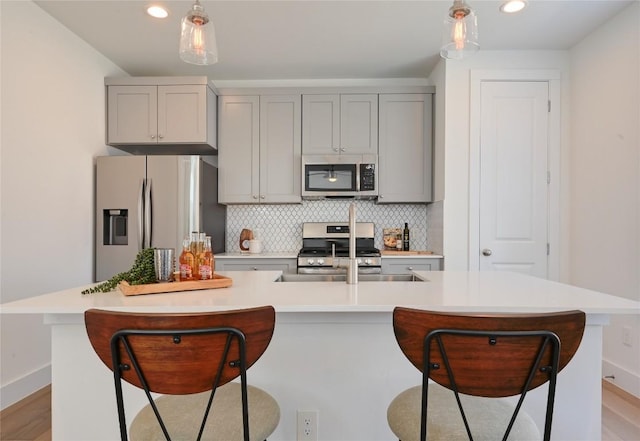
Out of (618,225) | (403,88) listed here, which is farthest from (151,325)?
(403,88)

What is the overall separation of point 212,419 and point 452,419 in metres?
A: 0.68

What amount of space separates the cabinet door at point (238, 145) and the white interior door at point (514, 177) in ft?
6.88

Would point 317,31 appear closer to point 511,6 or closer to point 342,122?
point 342,122

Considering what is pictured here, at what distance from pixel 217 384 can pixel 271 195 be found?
279 centimetres

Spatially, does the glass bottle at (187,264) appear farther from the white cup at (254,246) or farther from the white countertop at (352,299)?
the white cup at (254,246)

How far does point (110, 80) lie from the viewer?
11.0 ft

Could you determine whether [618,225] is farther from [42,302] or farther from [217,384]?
[42,302]

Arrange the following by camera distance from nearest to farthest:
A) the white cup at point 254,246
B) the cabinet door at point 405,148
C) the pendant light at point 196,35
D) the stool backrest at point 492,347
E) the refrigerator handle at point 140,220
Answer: the stool backrest at point 492,347 < the pendant light at point 196,35 < the refrigerator handle at point 140,220 < the cabinet door at point 405,148 < the white cup at point 254,246

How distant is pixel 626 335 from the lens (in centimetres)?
254

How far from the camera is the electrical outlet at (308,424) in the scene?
4.83 feet

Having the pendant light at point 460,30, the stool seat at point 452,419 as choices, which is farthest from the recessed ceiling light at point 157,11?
the stool seat at point 452,419

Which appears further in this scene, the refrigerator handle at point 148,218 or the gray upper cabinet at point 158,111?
the gray upper cabinet at point 158,111

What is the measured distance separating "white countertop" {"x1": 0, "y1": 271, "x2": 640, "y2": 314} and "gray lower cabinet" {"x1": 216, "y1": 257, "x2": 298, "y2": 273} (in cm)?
166

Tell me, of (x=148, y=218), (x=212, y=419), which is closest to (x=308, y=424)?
(x=212, y=419)
